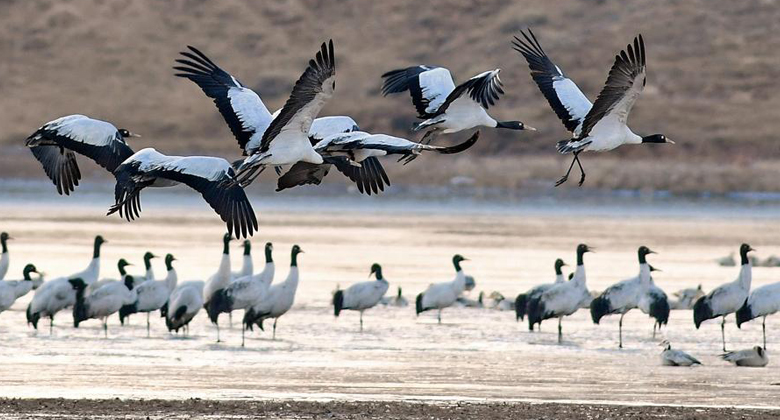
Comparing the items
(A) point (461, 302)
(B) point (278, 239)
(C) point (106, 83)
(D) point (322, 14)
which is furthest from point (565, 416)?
(D) point (322, 14)

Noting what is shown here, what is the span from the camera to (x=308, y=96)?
44.1 feet

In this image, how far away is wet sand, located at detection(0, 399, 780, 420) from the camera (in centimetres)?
1434

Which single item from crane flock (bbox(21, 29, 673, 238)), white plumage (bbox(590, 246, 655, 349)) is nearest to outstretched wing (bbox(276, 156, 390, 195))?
crane flock (bbox(21, 29, 673, 238))

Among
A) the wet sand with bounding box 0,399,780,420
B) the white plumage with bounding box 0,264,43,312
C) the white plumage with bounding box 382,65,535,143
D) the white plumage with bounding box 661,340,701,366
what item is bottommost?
the wet sand with bounding box 0,399,780,420

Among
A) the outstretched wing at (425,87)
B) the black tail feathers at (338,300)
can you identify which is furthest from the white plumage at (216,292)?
the outstretched wing at (425,87)

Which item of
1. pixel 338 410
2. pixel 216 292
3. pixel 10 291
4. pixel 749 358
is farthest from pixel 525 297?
pixel 338 410

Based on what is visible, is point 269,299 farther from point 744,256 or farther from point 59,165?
point 744,256

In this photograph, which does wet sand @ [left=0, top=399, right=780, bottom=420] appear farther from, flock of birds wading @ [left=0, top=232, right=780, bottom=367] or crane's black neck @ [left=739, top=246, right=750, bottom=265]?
crane's black neck @ [left=739, top=246, right=750, bottom=265]

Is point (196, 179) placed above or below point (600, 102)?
below

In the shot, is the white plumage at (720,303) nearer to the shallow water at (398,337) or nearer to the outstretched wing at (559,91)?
the shallow water at (398,337)

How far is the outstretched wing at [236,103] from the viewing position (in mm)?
15359

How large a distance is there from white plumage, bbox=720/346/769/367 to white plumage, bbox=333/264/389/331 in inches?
218

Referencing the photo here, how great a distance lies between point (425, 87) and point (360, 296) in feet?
20.1

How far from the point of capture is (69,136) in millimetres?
15883
